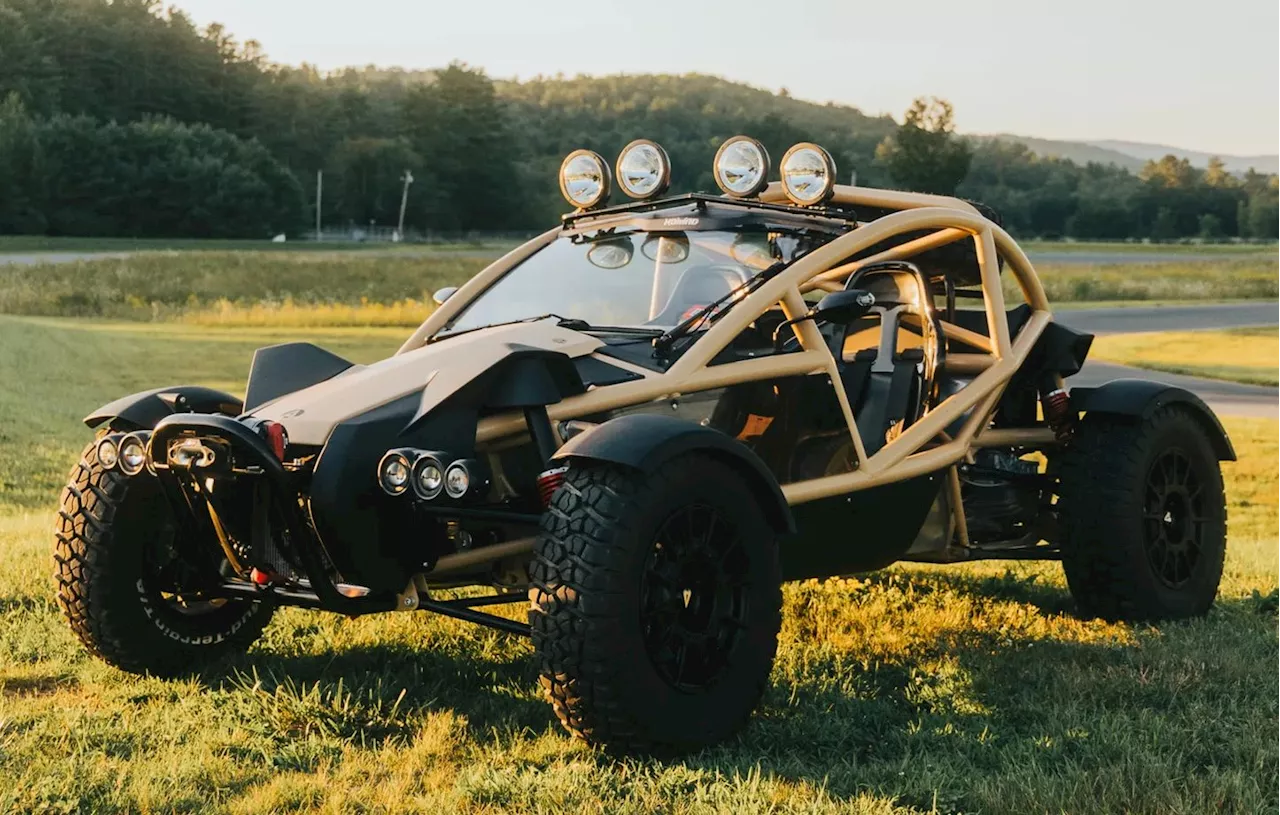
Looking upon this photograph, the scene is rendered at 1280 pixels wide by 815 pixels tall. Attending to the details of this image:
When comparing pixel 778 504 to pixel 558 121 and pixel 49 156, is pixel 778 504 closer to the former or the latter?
pixel 49 156

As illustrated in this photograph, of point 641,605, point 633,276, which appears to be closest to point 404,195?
point 633,276

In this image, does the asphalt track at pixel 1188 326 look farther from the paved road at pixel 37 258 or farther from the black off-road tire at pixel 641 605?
the black off-road tire at pixel 641 605

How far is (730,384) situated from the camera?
16.5 feet

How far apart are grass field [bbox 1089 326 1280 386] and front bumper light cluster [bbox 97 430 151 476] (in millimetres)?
21391

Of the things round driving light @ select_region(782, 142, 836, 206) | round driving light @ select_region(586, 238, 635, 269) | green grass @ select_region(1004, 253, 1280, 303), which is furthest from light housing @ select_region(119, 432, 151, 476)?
green grass @ select_region(1004, 253, 1280, 303)

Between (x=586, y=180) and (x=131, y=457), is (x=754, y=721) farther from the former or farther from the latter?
(x=586, y=180)

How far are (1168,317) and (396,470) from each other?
37037mm

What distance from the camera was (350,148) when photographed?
128 m

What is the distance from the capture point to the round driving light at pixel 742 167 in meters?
6.00

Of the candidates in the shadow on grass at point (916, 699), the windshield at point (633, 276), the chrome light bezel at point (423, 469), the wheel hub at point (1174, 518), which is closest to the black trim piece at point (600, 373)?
the windshield at point (633, 276)

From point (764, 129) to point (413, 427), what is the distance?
118 meters

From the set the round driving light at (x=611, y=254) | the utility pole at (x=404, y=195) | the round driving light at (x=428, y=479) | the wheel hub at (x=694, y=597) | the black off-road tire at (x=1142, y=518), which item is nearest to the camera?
the round driving light at (x=428, y=479)

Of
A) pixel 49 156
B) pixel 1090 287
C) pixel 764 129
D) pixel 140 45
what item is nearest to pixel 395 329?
pixel 1090 287

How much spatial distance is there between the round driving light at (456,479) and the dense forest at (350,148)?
214ft
